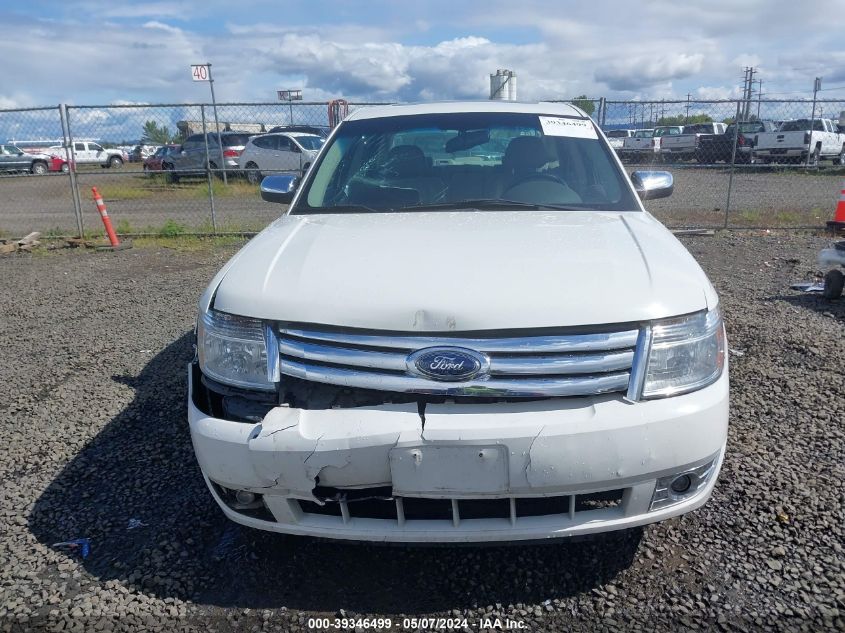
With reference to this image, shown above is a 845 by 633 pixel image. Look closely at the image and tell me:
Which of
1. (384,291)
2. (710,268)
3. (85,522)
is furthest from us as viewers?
(710,268)

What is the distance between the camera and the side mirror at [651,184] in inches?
155

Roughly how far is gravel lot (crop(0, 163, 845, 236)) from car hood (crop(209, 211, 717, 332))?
8.42m

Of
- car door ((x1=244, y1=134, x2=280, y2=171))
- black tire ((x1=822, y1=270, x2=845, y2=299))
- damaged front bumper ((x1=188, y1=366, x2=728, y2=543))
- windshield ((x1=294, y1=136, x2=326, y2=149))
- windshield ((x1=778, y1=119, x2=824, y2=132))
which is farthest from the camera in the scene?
windshield ((x1=778, y1=119, x2=824, y2=132))

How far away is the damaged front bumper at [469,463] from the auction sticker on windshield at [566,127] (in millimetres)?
2024

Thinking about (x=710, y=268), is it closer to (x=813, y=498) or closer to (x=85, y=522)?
(x=813, y=498)

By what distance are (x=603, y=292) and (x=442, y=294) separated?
0.55m

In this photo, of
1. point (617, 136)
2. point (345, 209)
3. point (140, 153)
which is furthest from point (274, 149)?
point (617, 136)

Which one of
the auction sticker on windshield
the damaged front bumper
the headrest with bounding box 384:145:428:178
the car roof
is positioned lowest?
the damaged front bumper

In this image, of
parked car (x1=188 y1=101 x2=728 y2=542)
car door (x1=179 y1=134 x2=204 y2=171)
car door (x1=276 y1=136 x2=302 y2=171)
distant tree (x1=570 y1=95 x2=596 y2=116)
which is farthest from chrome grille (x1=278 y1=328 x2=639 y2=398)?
car door (x1=179 y1=134 x2=204 y2=171)

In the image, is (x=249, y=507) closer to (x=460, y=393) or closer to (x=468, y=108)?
(x=460, y=393)

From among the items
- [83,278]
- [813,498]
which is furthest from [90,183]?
[813,498]

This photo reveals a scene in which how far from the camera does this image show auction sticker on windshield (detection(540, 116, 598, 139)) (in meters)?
3.80

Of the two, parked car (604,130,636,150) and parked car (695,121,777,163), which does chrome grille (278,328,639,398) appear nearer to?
parked car (604,130,636,150)

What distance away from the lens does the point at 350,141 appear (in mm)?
3969
